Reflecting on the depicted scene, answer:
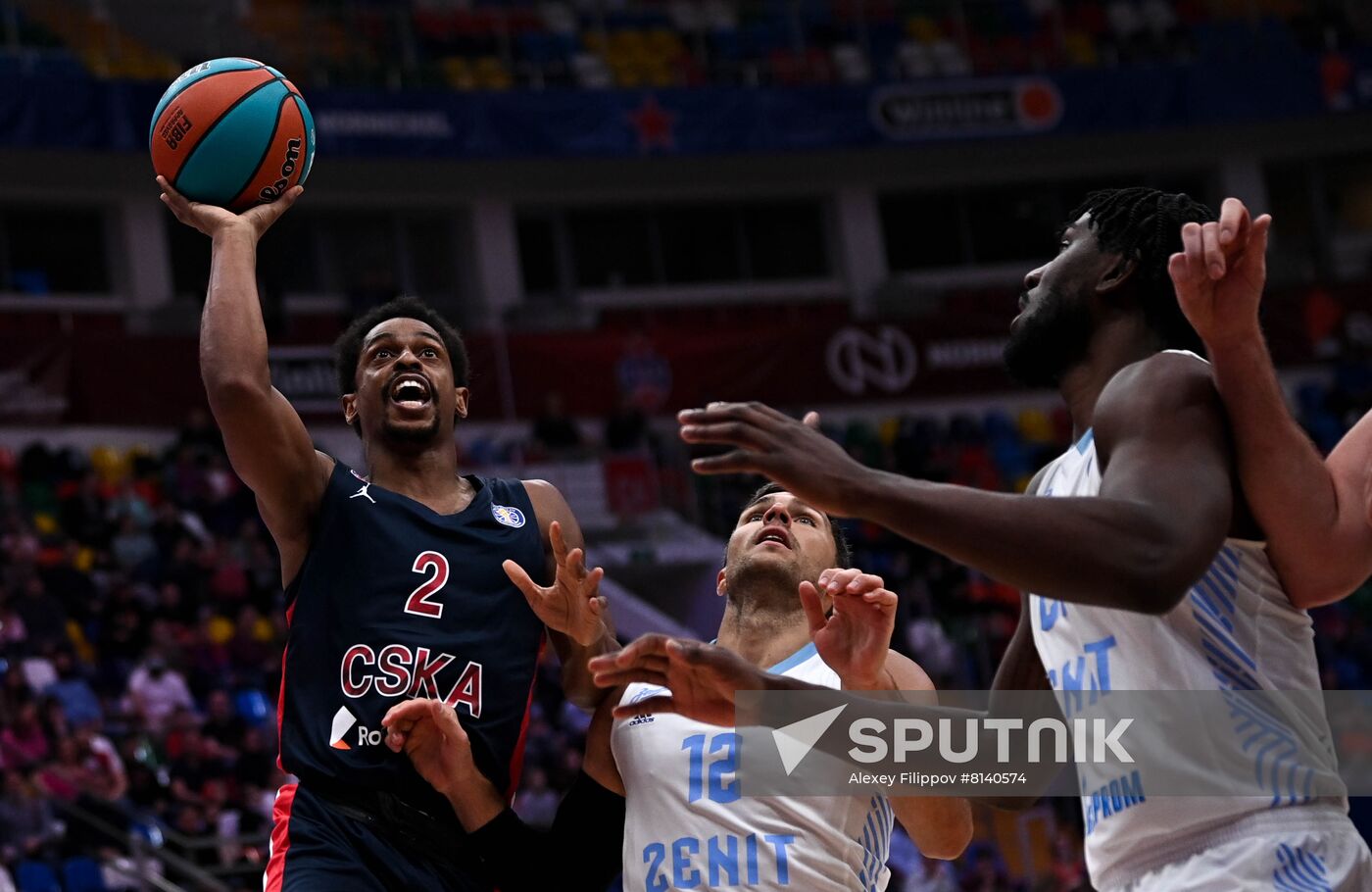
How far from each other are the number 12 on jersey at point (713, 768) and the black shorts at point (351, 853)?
0.64 meters

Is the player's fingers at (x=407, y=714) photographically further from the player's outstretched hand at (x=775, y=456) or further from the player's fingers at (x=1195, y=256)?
the player's fingers at (x=1195, y=256)

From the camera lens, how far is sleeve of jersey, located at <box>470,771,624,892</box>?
178 inches

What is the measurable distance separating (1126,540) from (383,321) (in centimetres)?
303

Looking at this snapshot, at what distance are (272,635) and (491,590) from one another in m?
10.4

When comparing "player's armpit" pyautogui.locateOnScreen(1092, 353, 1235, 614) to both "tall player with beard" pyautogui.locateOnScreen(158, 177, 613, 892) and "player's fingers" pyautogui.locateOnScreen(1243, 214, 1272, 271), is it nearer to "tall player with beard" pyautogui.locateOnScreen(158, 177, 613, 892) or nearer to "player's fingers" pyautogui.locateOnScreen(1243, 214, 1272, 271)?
"player's fingers" pyautogui.locateOnScreen(1243, 214, 1272, 271)

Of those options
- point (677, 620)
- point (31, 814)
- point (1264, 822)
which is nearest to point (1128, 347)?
point (1264, 822)

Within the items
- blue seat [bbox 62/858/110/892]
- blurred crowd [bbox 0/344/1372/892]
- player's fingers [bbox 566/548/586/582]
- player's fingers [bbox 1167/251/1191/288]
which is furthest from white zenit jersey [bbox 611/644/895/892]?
blue seat [bbox 62/858/110/892]

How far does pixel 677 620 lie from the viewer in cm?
1870

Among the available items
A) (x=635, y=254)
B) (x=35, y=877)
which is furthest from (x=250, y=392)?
(x=635, y=254)

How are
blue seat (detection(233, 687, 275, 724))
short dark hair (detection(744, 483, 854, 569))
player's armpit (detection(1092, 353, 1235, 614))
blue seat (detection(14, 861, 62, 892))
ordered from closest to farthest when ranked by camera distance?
1. player's armpit (detection(1092, 353, 1235, 614))
2. short dark hair (detection(744, 483, 854, 569))
3. blue seat (detection(14, 861, 62, 892))
4. blue seat (detection(233, 687, 275, 724))

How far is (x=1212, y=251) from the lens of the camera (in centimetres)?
288

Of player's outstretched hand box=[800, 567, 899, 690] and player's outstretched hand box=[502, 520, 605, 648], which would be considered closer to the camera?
player's outstretched hand box=[800, 567, 899, 690]

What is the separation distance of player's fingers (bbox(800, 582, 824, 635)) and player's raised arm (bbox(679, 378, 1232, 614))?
99 cm

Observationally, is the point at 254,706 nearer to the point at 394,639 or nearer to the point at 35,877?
the point at 35,877
